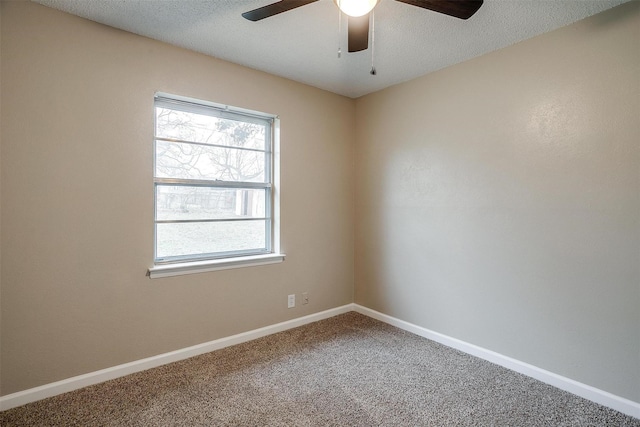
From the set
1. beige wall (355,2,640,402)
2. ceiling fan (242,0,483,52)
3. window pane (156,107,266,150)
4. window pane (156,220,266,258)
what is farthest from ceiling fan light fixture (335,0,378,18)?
window pane (156,220,266,258)

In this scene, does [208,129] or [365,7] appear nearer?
[365,7]

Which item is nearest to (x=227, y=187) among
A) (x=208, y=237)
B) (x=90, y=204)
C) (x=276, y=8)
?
(x=208, y=237)

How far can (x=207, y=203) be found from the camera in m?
2.85

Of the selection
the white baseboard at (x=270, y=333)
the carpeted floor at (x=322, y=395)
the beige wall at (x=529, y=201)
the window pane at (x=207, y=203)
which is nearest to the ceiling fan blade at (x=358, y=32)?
the beige wall at (x=529, y=201)

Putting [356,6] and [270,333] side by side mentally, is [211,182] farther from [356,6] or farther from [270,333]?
[356,6]

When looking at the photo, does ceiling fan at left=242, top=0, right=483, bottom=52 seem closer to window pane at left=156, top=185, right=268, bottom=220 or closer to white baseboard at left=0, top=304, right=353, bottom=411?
window pane at left=156, top=185, right=268, bottom=220

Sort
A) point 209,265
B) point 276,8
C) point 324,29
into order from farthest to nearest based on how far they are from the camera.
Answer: point 209,265, point 324,29, point 276,8

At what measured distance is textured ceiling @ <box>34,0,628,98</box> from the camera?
203cm

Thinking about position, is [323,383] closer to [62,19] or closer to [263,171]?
[263,171]

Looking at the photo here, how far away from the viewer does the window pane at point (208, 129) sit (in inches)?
104

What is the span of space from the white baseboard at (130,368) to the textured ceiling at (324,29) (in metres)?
2.32

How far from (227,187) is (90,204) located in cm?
103

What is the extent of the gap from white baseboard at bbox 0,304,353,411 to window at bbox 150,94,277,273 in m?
0.69

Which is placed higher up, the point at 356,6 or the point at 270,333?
the point at 356,6
